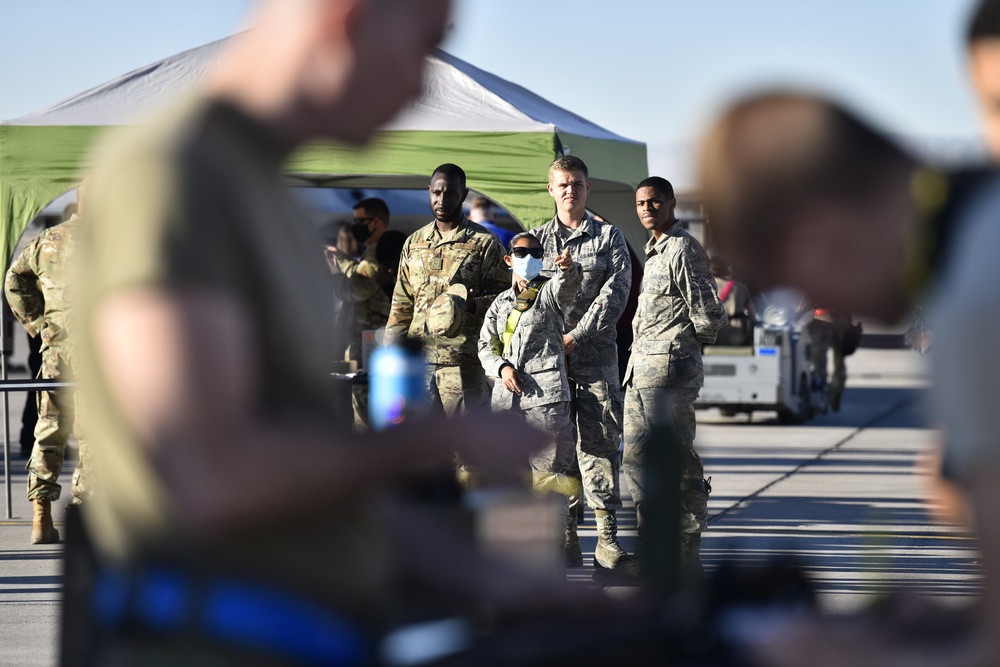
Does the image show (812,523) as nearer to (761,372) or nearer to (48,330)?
(48,330)

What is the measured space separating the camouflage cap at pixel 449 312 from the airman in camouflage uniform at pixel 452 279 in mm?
32

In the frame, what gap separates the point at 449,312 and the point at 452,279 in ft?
0.61

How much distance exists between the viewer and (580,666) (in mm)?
1500

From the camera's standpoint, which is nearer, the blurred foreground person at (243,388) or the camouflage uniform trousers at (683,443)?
the blurred foreground person at (243,388)

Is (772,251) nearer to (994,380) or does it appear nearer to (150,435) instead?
(994,380)

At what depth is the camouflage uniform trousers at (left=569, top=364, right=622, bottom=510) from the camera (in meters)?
7.16

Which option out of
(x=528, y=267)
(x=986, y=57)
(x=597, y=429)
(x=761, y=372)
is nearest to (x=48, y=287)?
(x=528, y=267)

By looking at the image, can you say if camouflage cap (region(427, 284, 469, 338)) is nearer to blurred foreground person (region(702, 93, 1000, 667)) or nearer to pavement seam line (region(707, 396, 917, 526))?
pavement seam line (region(707, 396, 917, 526))

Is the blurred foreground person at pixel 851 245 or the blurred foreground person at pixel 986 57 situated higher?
the blurred foreground person at pixel 986 57

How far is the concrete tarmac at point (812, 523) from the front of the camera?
620cm

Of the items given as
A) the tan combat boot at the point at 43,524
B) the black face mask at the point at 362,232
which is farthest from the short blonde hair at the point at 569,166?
the tan combat boot at the point at 43,524

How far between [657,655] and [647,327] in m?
5.43

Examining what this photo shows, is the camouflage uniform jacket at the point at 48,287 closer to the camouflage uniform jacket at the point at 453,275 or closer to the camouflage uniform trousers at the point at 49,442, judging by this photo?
the camouflage uniform trousers at the point at 49,442

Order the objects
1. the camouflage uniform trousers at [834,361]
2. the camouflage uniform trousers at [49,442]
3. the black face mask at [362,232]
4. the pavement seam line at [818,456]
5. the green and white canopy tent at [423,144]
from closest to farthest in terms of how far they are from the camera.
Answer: the camouflage uniform trousers at [49,442] < the green and white canopy tent at [423,144] < the pavement seam line at [818,456] < the black face mask at [362,232] < the camouflage uniform trousers at [834,361]
